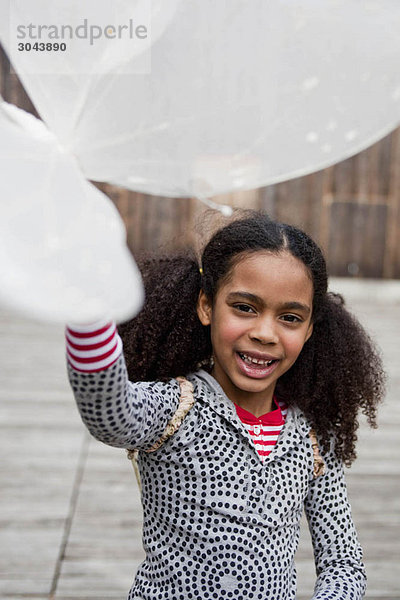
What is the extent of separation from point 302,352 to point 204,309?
189 millimetres

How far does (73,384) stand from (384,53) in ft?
1.95

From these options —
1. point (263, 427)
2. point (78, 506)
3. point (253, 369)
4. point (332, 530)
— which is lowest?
point (78, 506)

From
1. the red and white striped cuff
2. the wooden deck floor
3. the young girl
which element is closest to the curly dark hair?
the young girl

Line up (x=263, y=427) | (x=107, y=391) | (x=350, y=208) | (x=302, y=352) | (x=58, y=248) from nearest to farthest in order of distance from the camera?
(x=58, y=248) → (x=107, y=391) → (x=263, y=427) → (x=302, y=352) → (x=350, y=208)

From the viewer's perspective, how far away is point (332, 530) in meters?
1.16

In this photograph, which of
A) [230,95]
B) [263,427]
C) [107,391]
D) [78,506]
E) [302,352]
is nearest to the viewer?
[107,391]

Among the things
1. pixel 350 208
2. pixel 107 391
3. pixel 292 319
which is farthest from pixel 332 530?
pixel 350 208

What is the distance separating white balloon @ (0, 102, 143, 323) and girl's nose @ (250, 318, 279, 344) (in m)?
0.34

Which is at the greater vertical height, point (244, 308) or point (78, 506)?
point (244, 308)

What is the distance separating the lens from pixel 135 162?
1003 millimetres

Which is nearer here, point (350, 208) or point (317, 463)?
point (317, 463)

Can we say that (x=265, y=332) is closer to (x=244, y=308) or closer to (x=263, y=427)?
(x=244, y=308)

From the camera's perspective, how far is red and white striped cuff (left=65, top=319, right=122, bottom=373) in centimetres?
78

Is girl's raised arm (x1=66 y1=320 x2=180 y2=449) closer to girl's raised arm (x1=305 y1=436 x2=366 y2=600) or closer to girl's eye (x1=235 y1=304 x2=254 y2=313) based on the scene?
girl's eye (x1=235 y1=304 x2=254 y2=313)
